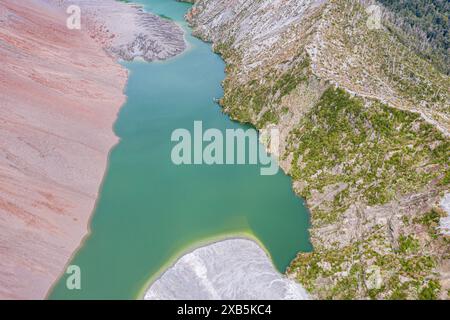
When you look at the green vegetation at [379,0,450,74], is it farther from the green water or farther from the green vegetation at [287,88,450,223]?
the green water

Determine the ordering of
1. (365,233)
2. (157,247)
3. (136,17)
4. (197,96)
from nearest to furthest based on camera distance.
Result: 1. (365,233)
2. (157,247)
3. (197,96)
4. (136,17)

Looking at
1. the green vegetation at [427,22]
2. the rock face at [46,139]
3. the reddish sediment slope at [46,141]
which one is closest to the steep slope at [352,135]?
the rock face at [46,139]

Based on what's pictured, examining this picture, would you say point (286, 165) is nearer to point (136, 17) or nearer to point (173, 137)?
point (173, 137)

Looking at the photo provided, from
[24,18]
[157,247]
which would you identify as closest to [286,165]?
[157,247]

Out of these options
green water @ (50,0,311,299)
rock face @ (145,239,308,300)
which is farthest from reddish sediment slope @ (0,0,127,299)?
rock face @ (145,239,308,300)

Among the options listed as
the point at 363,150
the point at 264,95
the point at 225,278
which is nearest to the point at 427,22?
the point at 264,95

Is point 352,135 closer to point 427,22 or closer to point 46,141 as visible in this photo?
point 46,141
